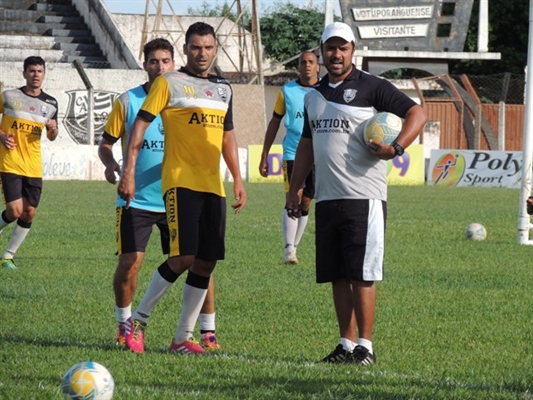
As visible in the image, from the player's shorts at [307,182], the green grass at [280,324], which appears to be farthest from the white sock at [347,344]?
the player's shorts at [307,182]

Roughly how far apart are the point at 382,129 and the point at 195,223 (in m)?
1.36

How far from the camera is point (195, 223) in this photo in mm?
7770

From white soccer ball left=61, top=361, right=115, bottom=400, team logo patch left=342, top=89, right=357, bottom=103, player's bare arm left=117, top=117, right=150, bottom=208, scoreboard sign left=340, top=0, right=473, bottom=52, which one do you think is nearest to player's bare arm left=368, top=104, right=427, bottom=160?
team logo patch left=342, top=89, right=357, bottom=103

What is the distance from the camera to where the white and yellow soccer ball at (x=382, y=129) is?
7434 mm

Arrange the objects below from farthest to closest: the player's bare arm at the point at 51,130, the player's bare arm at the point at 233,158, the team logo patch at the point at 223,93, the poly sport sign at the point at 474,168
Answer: the poly sport sign at the point at 474,168, the player's bare arm at the point at 51,130, the player's bare arm at the point at 233,158, the team logo patch at the point at 223,93

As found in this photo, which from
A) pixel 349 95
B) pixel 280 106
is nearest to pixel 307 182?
pixel 280 106

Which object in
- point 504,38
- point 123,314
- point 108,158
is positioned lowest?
→ point 123,314

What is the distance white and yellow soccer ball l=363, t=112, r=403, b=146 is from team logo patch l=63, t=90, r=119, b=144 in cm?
3093

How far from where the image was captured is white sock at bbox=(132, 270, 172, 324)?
309 inches

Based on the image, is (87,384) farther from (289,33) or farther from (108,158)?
(289,33)

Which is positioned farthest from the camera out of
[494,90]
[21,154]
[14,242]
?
[494,90]

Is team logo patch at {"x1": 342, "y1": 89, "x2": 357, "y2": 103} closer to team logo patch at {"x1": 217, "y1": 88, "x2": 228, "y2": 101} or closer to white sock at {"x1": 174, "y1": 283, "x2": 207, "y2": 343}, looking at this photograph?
team logo patch at {"x1": 217, "y1": 88, "x2": 228, "y2": 101}

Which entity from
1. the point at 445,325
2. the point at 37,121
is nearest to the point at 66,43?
the point at 37,121

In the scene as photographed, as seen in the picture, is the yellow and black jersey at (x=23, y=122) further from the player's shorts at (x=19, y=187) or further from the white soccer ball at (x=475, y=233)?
the white soccer ball at (x=475, y=233)
